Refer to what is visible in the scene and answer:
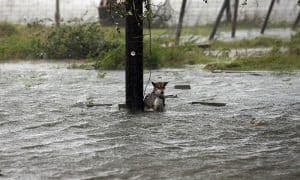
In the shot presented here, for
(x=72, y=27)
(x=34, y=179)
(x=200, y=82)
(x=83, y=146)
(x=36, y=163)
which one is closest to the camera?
(x=34, y=179)

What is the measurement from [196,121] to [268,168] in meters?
2.61

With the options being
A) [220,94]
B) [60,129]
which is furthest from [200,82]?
[60,129]

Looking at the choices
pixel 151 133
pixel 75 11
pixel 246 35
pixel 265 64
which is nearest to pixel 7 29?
pixel 75 11

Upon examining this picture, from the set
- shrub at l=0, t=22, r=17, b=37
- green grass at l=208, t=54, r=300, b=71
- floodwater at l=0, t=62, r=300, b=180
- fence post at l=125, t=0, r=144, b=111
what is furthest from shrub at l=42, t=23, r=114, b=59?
fence post at l=125, t=0, r=144, b=111

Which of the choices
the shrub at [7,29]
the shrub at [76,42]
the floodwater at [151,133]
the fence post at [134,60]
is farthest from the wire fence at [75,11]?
the fence post at [134,60]

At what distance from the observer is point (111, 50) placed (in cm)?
1648

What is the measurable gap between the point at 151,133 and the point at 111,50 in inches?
301

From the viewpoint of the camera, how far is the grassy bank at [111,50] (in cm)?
1619

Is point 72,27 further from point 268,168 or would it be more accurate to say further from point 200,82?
point 268,168

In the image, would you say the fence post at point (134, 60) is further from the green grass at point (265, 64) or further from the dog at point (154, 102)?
the green grass at point (265, 64)

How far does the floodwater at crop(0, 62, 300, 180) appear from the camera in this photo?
732 cm

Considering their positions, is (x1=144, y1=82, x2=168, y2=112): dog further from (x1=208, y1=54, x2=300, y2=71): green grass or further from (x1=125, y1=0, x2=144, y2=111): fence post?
(x1=208, y1=54, x2=300, y2=71): green grass

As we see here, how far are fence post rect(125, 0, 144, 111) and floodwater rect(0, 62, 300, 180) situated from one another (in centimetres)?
24

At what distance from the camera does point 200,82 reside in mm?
13930
